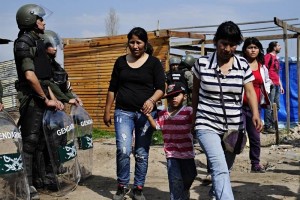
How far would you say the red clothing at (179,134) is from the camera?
15.6 feet

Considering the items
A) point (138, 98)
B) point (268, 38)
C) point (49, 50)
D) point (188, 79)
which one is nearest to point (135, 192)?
point (138, 98)

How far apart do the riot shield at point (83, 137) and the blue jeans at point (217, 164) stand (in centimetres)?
285

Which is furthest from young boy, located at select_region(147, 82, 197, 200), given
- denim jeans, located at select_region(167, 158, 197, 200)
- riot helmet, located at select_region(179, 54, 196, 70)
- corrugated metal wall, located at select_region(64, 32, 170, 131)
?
corrugated metal wall, located at select_region(64, 32, 170, 131)

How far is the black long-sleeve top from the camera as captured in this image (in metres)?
5.31

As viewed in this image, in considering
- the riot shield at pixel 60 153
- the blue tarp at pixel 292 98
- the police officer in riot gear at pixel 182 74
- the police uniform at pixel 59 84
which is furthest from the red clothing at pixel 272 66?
the riot shield at pixel 60 153

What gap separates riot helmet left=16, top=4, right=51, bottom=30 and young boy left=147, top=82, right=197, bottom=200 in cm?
182

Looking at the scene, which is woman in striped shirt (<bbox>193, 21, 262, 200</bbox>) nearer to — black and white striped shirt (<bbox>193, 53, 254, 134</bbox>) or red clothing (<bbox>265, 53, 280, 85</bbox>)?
black and white striped shirt (<bbox>193, 53, 254, 134</bbox>)

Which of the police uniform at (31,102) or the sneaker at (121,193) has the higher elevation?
the police uniform at (31,102)

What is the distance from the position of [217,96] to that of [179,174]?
98 centimetres

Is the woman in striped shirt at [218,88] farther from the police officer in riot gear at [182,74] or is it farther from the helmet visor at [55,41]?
the police officer in riot gear at [182,74]

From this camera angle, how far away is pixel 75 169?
6160 mm

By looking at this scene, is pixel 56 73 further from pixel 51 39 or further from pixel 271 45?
pixel 271 45

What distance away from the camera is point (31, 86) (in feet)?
17.5

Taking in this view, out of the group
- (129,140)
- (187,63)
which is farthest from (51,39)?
(187,63)
